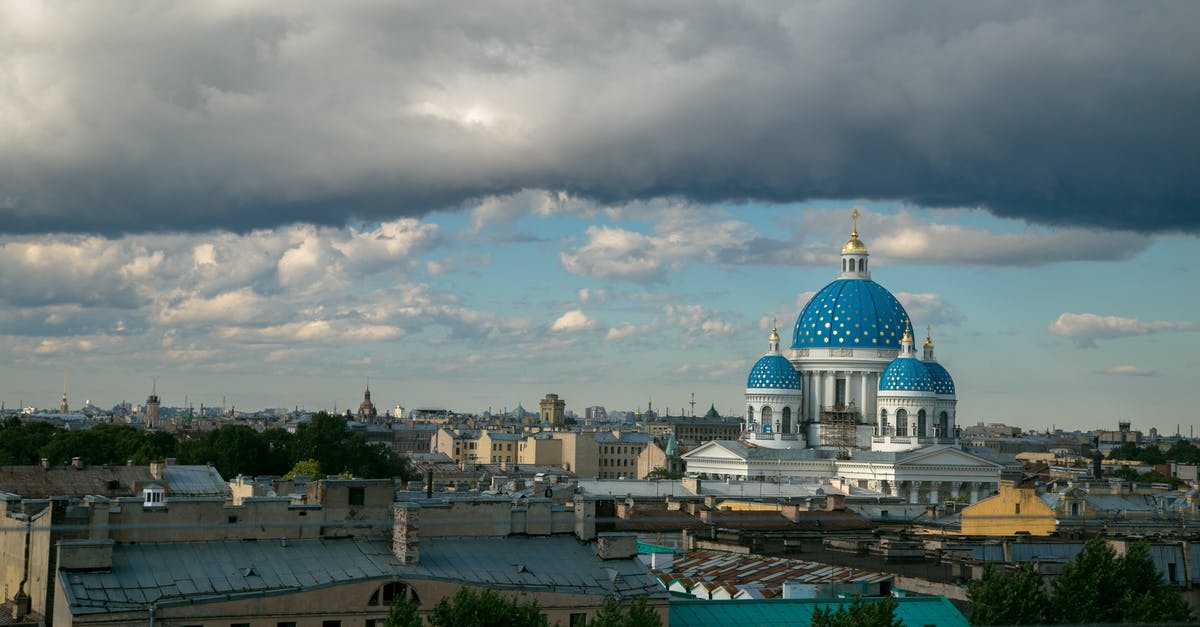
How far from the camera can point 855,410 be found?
112 m

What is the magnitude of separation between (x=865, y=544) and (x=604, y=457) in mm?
123940

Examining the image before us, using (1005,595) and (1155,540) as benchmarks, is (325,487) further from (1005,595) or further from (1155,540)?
(1155,540)

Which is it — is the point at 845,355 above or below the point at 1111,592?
above

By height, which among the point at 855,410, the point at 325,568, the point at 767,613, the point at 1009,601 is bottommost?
the point at 767,613

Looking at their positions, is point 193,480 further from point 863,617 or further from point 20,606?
point 863,617

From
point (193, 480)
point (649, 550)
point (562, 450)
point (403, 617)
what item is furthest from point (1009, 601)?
point (562, 450)

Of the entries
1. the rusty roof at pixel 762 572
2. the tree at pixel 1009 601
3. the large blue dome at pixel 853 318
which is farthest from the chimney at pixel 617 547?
the large blue dome at pixel 853 318

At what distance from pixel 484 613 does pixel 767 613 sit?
792cm

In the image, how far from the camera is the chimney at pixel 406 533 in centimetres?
2750

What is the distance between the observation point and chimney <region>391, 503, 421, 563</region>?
27500 millimetres

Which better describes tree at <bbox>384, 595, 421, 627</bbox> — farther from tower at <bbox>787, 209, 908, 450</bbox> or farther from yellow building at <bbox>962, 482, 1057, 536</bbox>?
tower at <bbox>787, 209, 908, 450</bbox>

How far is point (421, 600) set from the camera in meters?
26.3

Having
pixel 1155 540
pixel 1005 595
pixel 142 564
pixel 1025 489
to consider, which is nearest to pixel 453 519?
pixel 142 564

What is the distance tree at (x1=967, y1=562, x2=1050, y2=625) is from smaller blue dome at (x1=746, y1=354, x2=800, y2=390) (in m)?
84.0
